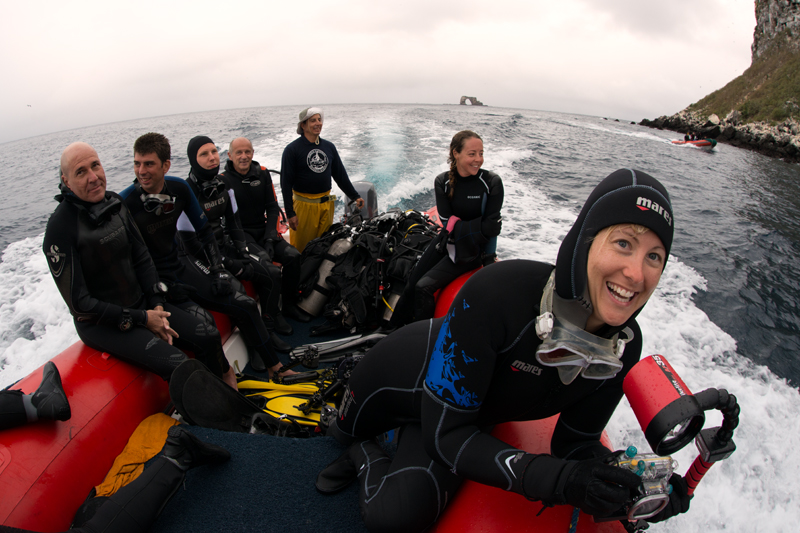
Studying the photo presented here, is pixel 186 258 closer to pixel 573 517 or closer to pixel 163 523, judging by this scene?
pixel 163 523

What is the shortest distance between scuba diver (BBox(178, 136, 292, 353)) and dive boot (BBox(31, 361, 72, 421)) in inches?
54.4

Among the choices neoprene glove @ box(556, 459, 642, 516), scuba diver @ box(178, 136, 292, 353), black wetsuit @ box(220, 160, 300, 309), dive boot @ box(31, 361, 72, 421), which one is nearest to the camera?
neoprene glove @ box(556, 459, 642, 516)

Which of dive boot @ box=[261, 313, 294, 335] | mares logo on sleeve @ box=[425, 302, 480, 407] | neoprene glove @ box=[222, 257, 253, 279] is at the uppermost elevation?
mares logo on sleeve @ box=[425, 302, 480, 407]

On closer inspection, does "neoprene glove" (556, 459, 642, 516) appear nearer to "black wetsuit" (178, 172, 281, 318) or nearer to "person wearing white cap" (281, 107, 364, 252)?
"black wetsuit" (178, 172, 281, 318)

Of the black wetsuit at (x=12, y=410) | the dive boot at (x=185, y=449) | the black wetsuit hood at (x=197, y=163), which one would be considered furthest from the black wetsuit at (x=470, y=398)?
the black wetsuit hood at (x=197, y=163)

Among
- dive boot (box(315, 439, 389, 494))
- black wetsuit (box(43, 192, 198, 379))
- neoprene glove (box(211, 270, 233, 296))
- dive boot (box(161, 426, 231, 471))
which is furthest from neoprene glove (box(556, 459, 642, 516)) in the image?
neoprene glove (box(211, 270, 233, 296))

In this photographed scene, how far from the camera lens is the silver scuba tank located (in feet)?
12.1

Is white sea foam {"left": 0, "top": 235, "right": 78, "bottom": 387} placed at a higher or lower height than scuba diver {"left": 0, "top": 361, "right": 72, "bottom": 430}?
lower

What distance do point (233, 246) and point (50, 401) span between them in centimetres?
187

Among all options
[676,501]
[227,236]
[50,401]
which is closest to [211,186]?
[227,236]

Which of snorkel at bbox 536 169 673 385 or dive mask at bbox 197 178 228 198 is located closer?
snorkel at bbox 536 169 673 385

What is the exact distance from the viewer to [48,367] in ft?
5.98

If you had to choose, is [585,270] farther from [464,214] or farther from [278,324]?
[278,324]

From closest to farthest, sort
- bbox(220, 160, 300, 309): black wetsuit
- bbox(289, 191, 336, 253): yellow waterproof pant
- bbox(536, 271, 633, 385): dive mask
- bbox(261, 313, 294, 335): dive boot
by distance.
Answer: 1. bbox(536, 271, 633, 385): dive mask
2. bbox(261, 313, 294, 335): dive boot
3. bbox(220, 160, 300, 309): black wetsuit
4. bbox(289, 191, 336, 253): yellow waterproof pant
